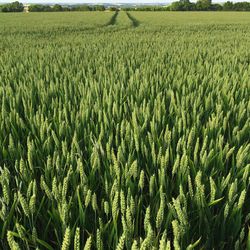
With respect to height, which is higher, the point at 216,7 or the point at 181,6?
the point at 181,6

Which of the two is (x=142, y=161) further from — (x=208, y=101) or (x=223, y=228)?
(x=208, y=101)

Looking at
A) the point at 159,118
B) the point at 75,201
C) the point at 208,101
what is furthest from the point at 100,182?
the point at 208,101

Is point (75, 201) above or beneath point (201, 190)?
beneath

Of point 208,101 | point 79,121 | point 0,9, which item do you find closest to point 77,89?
point 79,121

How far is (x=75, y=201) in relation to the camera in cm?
108

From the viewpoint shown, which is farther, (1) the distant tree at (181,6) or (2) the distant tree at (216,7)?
(2) the distant tree at (216,7)

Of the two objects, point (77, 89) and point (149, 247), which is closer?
point (149, 247)

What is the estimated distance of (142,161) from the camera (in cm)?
143

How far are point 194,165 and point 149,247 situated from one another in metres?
0.57

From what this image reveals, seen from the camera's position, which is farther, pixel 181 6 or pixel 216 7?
pixel 216 7

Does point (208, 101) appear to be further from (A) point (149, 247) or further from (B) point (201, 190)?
(A) point (149, 247)

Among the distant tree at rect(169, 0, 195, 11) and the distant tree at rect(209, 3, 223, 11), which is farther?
the distant tree at rect(209, 3, 223, 11)

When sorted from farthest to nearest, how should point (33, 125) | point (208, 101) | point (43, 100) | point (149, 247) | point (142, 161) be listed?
point (43, 100) → point (208, 101) → point (33, 125) → point (142, 161) → point (149, 247)

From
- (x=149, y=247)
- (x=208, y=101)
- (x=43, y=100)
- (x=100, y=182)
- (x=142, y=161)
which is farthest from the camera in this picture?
(x=43, y=100)
